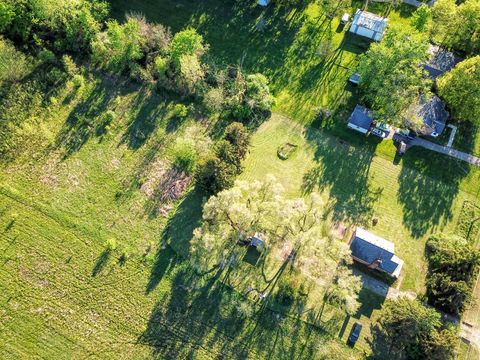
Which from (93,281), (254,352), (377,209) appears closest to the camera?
(254,352)

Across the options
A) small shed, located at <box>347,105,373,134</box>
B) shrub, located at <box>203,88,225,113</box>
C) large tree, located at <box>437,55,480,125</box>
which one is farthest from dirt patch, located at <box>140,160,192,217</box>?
large tree, located at <box>437,55,480,125</box>

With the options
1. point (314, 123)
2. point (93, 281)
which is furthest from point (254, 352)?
point (314, 123)

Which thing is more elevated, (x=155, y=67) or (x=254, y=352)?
(x=155, y=67)

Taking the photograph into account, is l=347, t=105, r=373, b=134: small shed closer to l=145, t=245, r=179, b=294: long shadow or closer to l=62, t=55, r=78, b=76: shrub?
l=145, t=245, r=179, b=294: long shadow

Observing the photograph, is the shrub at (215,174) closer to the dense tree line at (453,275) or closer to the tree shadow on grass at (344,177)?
the tree shadow on grass at (344,177)

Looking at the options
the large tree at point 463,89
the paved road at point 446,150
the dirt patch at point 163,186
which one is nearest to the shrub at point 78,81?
the dirt patch at point 163,186

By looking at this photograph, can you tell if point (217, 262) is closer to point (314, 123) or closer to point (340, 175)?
point (340, 175)
